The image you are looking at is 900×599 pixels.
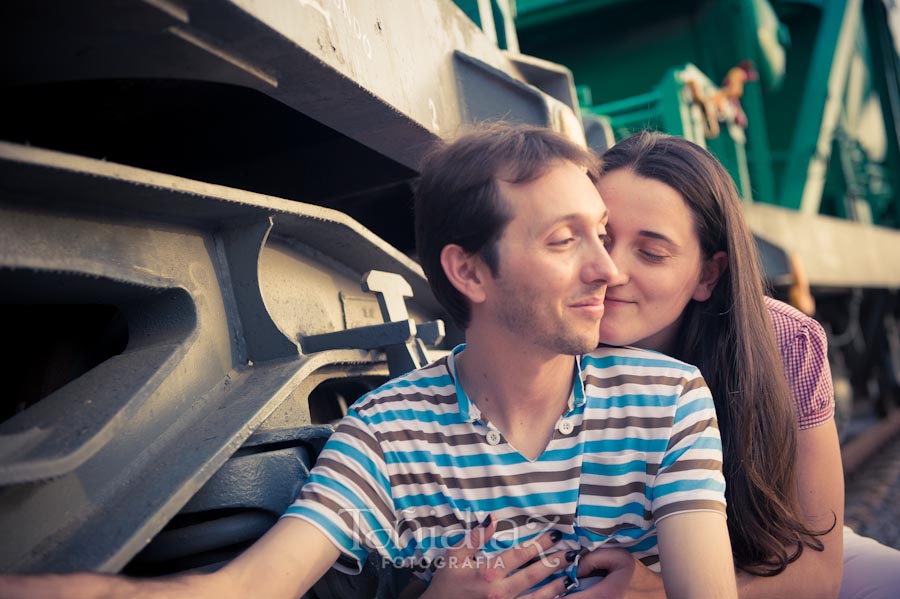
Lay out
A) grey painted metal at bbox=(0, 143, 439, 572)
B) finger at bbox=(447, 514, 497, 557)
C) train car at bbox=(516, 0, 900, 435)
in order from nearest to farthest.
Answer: grey painted metal at bbox=(0, 143, 439, 572)
finger at bbox=(447, 514, 497, 557)
train car at bbox=(516, 0, 900, 435)

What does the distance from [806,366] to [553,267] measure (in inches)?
29.6

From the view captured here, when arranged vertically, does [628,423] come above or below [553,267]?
below

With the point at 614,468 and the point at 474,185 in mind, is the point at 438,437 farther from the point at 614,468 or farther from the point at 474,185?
Answer: the point at 474,185

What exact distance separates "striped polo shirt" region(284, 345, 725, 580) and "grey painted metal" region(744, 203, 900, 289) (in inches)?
105

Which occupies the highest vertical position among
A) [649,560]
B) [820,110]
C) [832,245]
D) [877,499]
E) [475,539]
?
[820,110]

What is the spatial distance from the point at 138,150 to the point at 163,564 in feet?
3.40

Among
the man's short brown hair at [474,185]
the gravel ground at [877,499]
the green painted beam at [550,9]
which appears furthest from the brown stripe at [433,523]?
the green painted beam at [550,9]

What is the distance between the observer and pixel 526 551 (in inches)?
58.7

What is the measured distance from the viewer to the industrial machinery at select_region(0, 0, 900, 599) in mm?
1129

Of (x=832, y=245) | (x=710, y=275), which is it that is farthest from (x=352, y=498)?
(x=832, y=245)

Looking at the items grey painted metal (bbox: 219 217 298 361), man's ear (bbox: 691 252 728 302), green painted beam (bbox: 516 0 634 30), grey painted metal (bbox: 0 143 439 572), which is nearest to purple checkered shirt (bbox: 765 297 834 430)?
man's ear (bbox: 691 252 728 302)

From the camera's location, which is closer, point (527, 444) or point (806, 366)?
point (527, 444)

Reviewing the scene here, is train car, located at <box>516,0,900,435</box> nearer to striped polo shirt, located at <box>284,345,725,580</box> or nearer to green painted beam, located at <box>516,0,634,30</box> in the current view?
green painted beam, located at <box>516,0,634,30</box>

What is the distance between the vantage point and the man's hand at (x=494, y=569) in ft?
4.83
